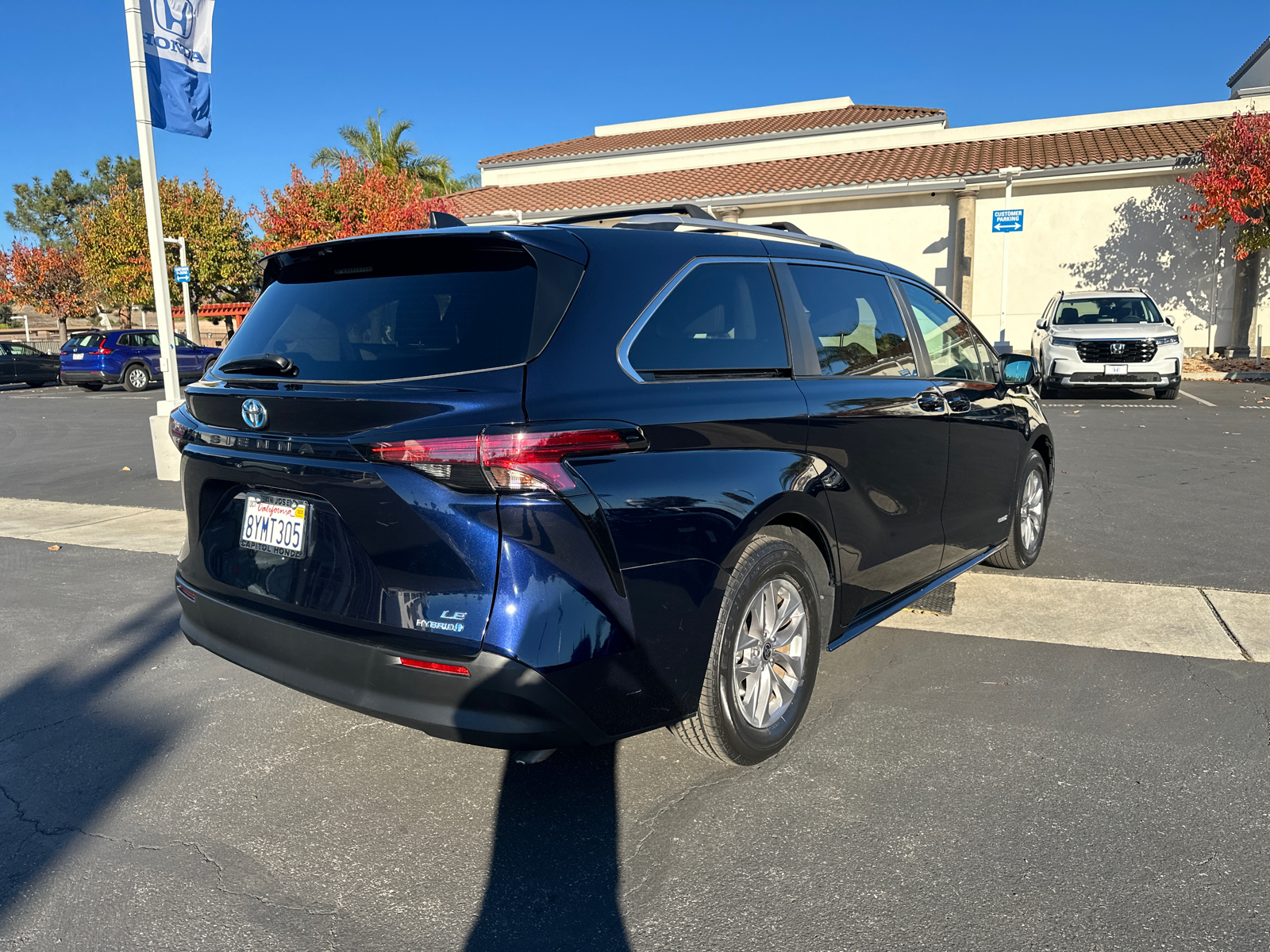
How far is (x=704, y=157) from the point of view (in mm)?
28188

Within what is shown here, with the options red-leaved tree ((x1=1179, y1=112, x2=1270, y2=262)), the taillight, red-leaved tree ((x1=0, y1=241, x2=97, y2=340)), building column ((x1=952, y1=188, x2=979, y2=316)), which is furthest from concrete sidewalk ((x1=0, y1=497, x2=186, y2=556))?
red-leaved tree ((x1=0, y1=241, x2=97, y2=340))

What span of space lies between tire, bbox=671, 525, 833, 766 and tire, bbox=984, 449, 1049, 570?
7.47ft

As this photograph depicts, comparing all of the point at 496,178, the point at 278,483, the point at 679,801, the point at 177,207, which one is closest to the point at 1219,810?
the point at 679,801

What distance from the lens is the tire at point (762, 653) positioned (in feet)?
9.88

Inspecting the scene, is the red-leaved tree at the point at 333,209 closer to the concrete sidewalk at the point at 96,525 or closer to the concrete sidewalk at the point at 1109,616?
the concrete sidewalk at the point at 96,525

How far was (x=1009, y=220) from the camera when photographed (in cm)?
2080

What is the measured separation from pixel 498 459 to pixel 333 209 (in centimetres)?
3071

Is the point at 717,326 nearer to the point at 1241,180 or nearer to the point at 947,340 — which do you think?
the point at 947,340

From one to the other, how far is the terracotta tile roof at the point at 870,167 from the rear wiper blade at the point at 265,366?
21.5 metres

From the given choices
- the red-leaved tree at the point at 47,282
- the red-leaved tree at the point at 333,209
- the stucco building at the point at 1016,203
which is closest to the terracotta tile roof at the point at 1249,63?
the stucco building at the point at 1016,203

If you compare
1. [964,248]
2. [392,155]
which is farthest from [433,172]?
[964,248]

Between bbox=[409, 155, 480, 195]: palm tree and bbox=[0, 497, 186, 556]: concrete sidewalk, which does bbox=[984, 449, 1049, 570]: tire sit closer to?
bbox=[0, 497, 186, 556]: concrete sidewalk

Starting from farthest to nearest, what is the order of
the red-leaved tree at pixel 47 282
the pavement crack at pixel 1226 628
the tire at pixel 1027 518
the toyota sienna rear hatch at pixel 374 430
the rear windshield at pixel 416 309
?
the red-leaved tree at pixel 47 282 < the tire at pixel 1027 518 < the pavement crack at pixel 1226 628 < the rear windshield at pixel 416 309 < the toyota sienna rear hatch at pixel 374 430

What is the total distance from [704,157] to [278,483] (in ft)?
89.3
